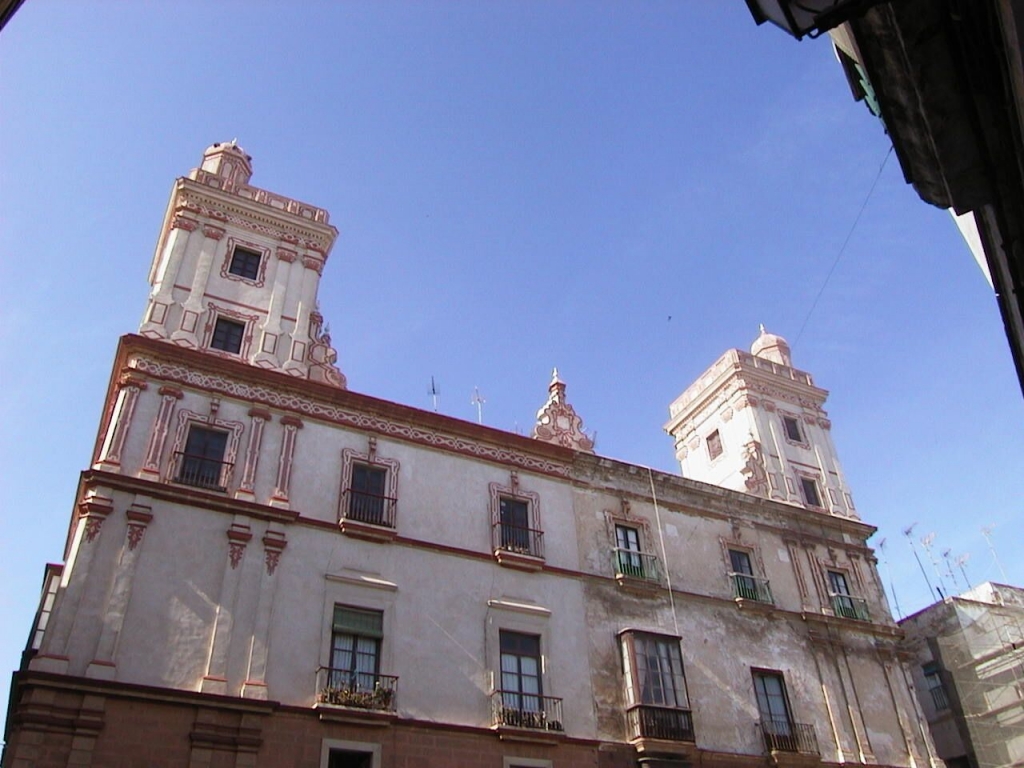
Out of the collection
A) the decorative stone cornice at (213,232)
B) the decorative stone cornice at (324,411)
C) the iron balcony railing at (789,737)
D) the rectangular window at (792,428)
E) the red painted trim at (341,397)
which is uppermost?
the decorative stone cornice at (213,232)

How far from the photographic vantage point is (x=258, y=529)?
1906cm

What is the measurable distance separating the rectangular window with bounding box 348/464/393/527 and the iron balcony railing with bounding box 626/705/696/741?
7942 millimetres

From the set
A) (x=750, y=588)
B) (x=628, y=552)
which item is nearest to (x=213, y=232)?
(x=628, y=552)

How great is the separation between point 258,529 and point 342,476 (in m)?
2.69

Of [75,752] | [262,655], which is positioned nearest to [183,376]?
[262,655]

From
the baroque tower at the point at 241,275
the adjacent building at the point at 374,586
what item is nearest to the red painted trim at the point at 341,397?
the adjacent building at the point at 374,586

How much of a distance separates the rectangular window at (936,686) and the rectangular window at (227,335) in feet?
91.1

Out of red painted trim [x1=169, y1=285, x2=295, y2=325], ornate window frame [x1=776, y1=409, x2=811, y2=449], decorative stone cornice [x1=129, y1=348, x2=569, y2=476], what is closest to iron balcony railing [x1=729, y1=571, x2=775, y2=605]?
decorative stone cornice [x1=129, y1=348, x2=569, y2=476]

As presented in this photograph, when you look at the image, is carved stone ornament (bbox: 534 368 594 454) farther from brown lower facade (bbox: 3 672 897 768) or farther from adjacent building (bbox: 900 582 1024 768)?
adjacent building (bbox: 900 582 1024 768)

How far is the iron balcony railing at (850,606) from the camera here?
26953mm

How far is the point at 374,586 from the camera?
772 inches

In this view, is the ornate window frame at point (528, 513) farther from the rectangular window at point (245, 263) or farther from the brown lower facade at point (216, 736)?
the rectangular window at point (245, 263)

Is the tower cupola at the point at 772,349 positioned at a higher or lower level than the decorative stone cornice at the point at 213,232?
higher

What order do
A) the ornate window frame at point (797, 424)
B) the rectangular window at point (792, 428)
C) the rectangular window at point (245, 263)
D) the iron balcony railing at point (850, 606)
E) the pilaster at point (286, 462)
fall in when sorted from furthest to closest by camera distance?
1. the rectangular window at point (792, 428)
2. the ornate window frame at point (797, 424)
3. the iron balcony railing at point (850, 606)
4. the rectangular window at point (245, 263)
5. the pilaster at point (286, 462)
